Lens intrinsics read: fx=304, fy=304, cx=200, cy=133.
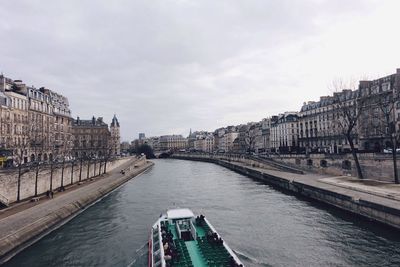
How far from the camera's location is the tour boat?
55.8 ft

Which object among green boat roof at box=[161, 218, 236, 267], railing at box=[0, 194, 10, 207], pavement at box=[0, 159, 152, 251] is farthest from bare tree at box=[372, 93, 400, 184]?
railing at box=[0, 194, 10, 207]

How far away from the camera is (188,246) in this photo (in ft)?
66.2

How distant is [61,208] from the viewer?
32438 millimetres

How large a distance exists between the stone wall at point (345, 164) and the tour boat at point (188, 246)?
114 ft

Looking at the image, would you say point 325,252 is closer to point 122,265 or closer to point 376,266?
point 376,266

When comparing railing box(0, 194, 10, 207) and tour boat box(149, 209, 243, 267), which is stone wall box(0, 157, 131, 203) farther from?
tour boat box(149, 209, 243, 267)

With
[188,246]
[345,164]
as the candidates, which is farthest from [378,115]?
[188,246]

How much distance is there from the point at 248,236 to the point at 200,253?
8965mm

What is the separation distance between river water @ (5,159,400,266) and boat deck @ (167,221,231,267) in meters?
3.23

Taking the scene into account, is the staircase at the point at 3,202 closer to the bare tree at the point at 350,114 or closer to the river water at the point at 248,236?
the river water at the point at 248,236

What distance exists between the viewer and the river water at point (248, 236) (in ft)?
70.3

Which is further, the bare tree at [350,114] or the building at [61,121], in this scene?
the building at [61,121]

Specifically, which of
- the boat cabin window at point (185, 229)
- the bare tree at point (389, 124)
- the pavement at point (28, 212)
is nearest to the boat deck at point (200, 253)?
the boat cabin window at point (185, 229)

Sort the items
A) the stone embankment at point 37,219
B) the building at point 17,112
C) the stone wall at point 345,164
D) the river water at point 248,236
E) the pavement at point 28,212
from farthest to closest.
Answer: the building at point 17,112, the stone wall at point 345,164, the pavement at point 28,212, the stone embankment at point 37,219, the river water at point 248,236
